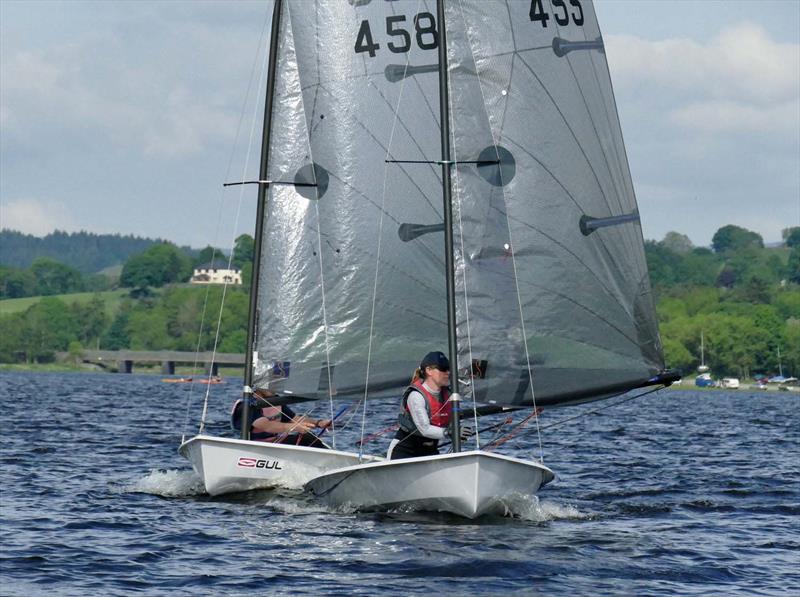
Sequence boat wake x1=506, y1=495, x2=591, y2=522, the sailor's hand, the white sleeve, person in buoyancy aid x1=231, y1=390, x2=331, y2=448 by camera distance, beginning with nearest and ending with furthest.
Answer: boat wake x1=506, y1=495, x2=591, y2=522, the white sleeve, person in buoyancy aid x1=231, y1=390, x2=331, y2=448, the sailor's hand

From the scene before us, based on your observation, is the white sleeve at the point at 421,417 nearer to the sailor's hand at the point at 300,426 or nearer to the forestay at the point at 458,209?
the forestay at the point at 458,209

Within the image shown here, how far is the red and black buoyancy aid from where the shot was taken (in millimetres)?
19406

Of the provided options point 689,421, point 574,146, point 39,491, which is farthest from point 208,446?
point 689,421

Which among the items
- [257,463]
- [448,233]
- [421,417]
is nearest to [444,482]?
[421,417]

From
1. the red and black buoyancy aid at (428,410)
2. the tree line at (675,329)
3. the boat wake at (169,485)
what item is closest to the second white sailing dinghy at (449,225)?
the red and black buoyancy aid at (428,410)

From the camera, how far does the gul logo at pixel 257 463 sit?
2130 cm

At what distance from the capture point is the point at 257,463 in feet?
70.0

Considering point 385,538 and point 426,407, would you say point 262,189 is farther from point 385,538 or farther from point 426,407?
point 385,538

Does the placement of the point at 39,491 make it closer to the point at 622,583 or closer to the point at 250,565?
the point at 250,565

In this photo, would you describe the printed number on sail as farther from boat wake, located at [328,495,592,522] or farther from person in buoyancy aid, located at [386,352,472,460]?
boat wake, located at [328,495,592,522]

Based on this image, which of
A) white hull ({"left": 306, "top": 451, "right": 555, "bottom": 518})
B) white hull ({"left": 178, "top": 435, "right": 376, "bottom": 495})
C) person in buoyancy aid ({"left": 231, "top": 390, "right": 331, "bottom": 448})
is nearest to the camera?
white hull ({"left": 306, "top": 451, "right": 555, "bottom": 518})

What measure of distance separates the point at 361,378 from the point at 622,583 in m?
8.04

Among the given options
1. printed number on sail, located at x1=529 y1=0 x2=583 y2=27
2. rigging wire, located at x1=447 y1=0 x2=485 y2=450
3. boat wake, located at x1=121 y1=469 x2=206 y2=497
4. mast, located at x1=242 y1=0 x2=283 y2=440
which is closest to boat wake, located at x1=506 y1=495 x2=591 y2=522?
rigging wire, located at x1=447 y1=0 x2=485 y2=450

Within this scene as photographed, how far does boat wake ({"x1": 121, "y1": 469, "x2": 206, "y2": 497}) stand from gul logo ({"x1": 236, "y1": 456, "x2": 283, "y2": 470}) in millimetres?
1495
